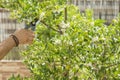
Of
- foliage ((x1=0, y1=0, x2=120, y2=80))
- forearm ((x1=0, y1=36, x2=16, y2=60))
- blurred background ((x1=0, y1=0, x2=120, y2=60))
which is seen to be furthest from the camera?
blurred background ((x1=0, y1=0, x2=120, y2=60))

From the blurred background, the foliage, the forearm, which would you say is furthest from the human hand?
the blurred background

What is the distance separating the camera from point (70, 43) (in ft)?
6.41

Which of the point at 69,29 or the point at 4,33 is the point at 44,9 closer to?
the point at 69,29

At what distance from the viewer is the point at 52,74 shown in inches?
82.4

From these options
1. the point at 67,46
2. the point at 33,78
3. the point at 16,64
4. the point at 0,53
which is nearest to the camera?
the point at 0,53

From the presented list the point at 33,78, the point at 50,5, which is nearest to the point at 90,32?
the point at 50,5

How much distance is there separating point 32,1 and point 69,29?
0.94ft

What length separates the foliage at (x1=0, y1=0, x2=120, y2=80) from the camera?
198cm

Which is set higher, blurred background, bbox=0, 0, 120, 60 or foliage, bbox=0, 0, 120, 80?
foliage, bbox=0, 0, 120, 80

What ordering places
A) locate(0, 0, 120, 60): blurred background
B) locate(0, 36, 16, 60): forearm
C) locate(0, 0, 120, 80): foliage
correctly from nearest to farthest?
1. locate(0, 36, 16, 60): forearm
2. locate(0, 0, 120, 80): foliage
3. locate(0, 0, 120, 60): blurred background

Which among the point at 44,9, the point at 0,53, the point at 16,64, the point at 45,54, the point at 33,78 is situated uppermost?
the point at 44,9

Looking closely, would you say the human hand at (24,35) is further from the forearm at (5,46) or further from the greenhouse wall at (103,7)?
the greenhouse wall at (103,7)

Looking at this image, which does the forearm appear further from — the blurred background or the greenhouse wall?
the greenhouse wall

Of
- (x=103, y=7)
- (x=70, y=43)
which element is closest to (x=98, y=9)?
(x=103, y=7)
